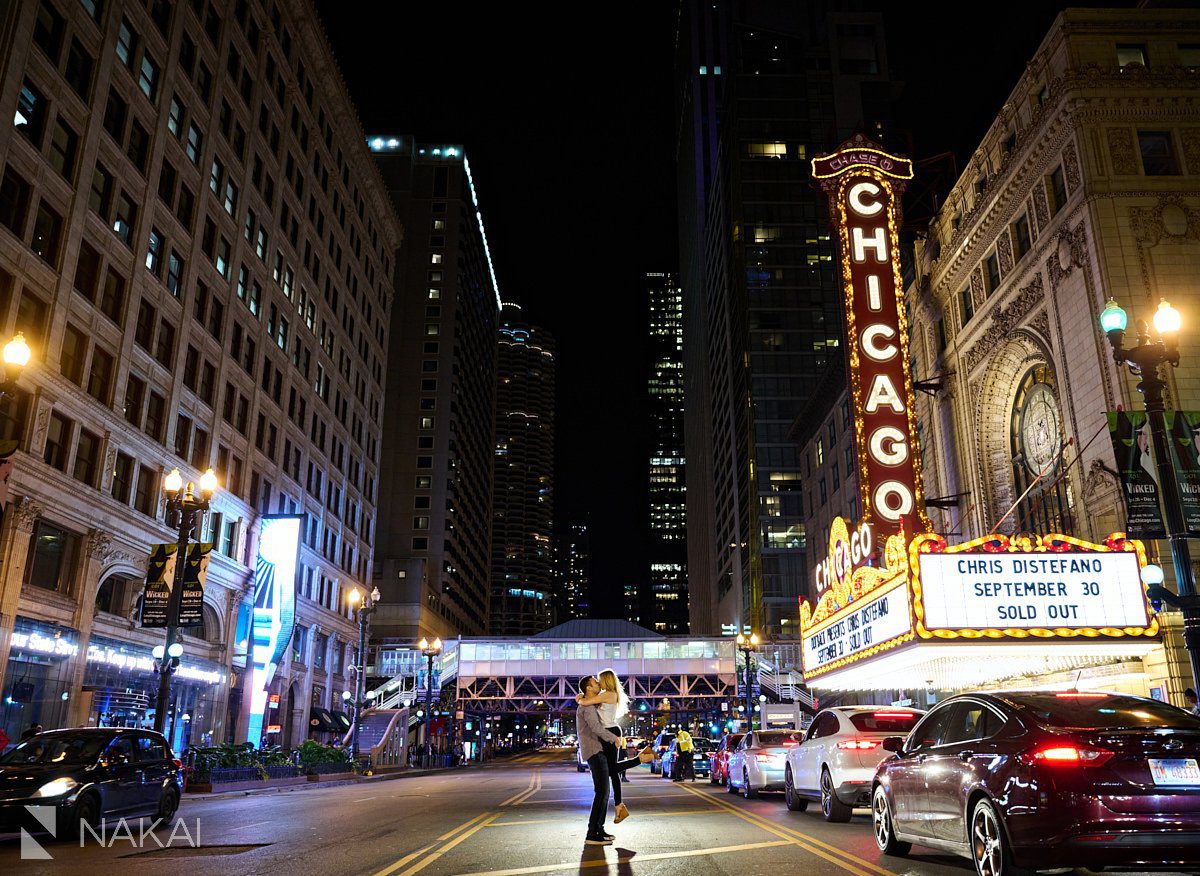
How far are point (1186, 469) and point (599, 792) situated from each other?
1009 centimetres

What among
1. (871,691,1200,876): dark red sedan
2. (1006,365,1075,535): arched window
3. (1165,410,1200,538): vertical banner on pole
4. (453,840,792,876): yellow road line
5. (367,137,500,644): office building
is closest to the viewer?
(871,691,1200,876): dark red sedan

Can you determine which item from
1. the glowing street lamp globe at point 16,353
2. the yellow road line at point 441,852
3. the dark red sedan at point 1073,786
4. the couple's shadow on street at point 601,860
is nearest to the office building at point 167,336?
the glowing street lamp globe at point 16,353

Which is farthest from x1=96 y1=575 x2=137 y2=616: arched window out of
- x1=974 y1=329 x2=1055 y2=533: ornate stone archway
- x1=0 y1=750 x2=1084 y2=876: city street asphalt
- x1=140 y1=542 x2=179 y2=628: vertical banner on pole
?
x1=974 y1=329 x2=1055 y2=533: ornate stone archway

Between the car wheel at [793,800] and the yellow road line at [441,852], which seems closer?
the yellow road line at [441,852]

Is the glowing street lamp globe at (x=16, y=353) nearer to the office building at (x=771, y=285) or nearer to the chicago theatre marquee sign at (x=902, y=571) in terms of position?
the chicago theatre marquee sign at (x=902, y=571)

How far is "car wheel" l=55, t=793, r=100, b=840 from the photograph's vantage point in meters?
12.9

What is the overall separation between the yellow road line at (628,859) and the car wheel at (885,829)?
116 centimetres

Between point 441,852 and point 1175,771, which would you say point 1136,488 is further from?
point 441,852

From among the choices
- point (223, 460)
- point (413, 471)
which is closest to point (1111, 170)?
point (223, 460)

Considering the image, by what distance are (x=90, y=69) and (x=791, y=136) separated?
91.0 m

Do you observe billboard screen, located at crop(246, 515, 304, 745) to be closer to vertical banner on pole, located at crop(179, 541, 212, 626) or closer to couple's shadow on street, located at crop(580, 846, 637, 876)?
vertical banner on pole, located at crop(179, 541, 212, 626)

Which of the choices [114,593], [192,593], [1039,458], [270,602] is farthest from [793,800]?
[270,602]

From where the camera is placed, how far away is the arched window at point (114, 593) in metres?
35.1

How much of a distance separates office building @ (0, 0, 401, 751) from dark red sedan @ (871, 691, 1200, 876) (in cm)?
2905
